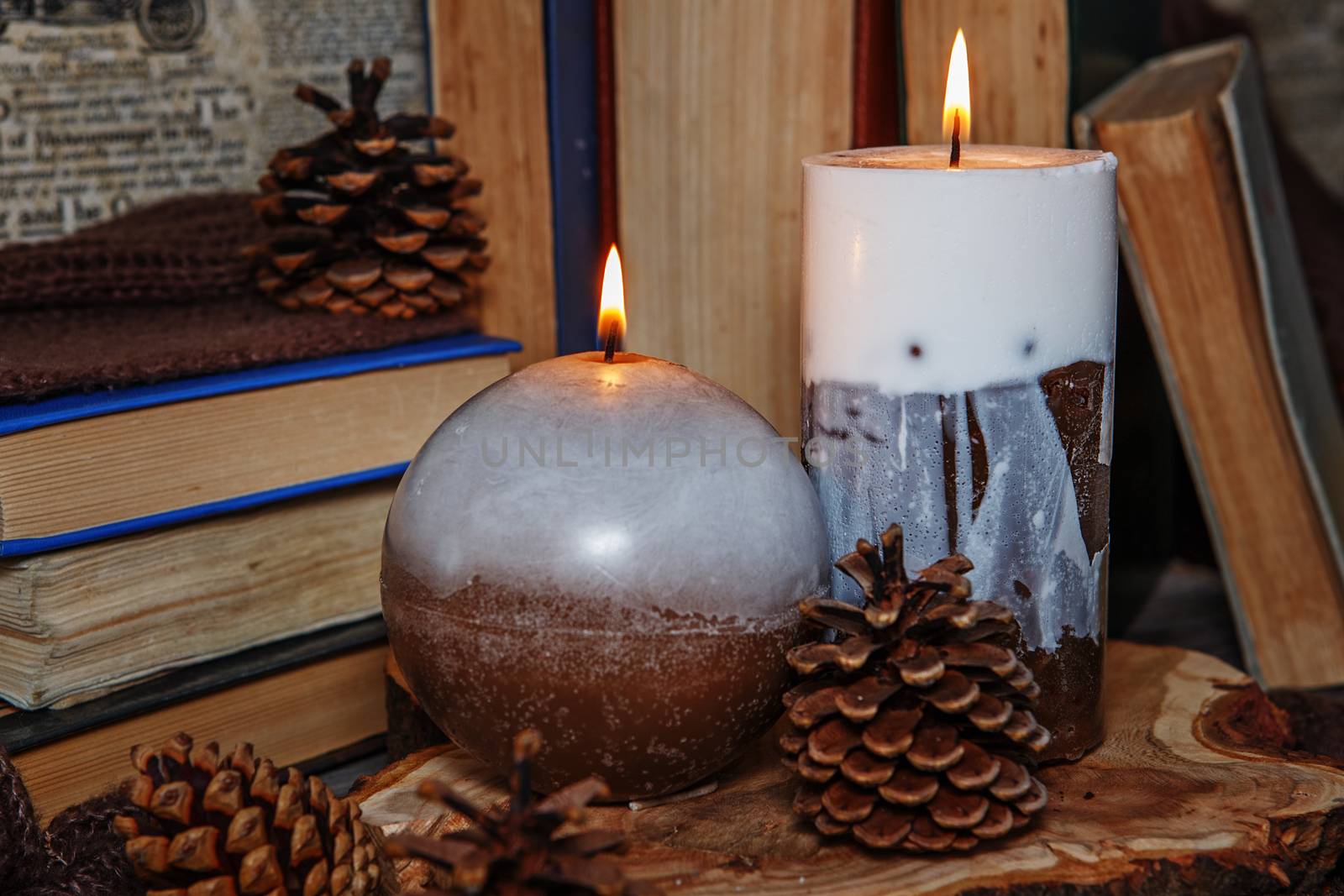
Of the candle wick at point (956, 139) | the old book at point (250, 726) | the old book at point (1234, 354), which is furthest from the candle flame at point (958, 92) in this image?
the old book at point (250, 726)

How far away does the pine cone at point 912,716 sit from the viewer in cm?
66

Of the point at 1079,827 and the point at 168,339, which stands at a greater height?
the point at 168,339

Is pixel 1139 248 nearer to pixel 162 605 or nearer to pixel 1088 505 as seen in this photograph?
pixel 1088 505

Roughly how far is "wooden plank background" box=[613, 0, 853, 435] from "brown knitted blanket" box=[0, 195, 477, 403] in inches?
7.9

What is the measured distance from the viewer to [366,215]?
1090 mm

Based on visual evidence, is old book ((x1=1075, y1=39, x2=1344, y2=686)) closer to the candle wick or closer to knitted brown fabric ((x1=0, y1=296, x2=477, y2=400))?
the candle wick

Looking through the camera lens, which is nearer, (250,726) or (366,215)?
(250,726)

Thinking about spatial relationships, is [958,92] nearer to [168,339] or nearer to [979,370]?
[979,370]

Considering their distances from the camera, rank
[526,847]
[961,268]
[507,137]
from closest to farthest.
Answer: [526,847] → [961,268] → [507,137]

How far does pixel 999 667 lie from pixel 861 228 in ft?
0.82

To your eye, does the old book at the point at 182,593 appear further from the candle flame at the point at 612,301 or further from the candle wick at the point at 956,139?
the candle wick at the point at 956,139

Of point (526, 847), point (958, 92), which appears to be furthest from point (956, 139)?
point (526, 847)

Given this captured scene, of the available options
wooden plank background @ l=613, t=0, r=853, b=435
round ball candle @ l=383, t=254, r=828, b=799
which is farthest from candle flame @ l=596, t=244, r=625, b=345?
wooden plank background @ l=613, t=0, r=853, b=435

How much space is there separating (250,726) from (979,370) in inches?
23.5
